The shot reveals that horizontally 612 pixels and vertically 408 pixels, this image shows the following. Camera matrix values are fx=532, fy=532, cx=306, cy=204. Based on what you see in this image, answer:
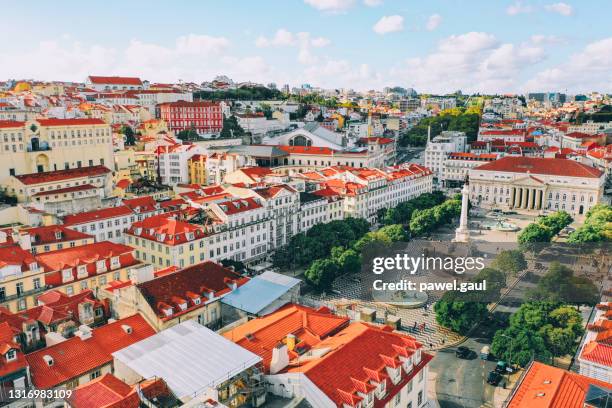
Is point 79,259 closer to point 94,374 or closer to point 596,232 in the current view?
point 94,374

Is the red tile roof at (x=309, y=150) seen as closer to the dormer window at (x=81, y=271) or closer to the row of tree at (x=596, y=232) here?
the row of tree at (x=596, y=232)

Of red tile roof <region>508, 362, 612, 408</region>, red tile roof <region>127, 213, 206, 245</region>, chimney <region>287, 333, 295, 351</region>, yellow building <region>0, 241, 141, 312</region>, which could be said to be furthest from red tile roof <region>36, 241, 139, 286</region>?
red tile roof <region>508, 362, 612, 408</region>

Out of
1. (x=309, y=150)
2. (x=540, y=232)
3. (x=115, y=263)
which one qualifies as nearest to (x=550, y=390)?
(x=115, y=263)

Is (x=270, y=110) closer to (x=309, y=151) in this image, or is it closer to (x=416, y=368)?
(x=309, y=151)

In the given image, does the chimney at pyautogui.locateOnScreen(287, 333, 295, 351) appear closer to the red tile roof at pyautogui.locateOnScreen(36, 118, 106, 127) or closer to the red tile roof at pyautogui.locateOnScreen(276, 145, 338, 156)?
the red tile roof at pyautogui.locateOnScreen(36, 118, 106, 127)

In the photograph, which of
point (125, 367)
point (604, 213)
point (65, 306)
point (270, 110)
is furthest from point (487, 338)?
point (270, 110)
